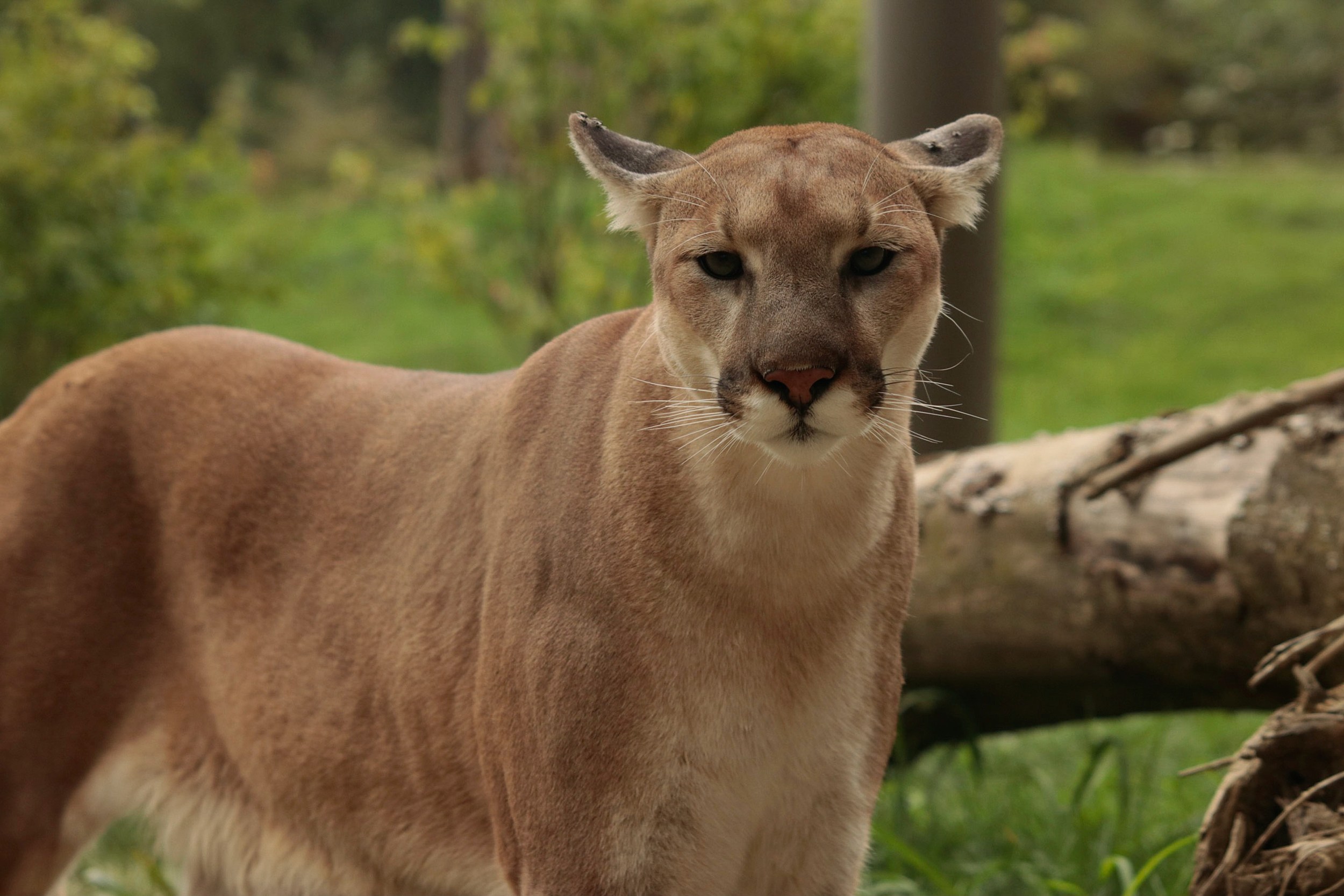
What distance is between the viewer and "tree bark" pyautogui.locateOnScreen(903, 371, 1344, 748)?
3588 mm

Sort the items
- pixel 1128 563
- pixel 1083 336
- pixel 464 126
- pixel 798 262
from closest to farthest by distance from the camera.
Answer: pixel 798 262 → pixel 1128 563 → pixel 1083 336 → pixel 464 126

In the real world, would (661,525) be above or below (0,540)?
above

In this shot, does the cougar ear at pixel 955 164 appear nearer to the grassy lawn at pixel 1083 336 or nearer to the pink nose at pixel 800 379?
the pink nose at pixel 800 379

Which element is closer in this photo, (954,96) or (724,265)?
(724,265)

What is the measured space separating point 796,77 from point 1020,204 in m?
6.73

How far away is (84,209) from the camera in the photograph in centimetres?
753

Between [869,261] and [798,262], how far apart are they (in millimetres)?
158

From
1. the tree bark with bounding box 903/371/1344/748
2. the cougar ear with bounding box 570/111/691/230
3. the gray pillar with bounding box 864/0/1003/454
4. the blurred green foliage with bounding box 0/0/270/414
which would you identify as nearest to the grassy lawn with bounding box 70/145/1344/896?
the tree bark with bounding box 903/371/1344/748

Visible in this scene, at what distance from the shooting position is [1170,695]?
419 centimetres

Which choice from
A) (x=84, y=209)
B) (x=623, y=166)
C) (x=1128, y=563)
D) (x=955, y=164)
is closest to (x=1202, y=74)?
(x=84, y=209)

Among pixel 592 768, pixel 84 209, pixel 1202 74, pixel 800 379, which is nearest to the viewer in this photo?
pixel 800 379

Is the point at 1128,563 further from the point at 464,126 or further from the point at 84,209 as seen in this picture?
the point at 464,126

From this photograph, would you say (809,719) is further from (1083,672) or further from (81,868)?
(81,868)

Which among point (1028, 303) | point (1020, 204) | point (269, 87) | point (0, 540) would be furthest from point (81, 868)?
point (269, 87)
